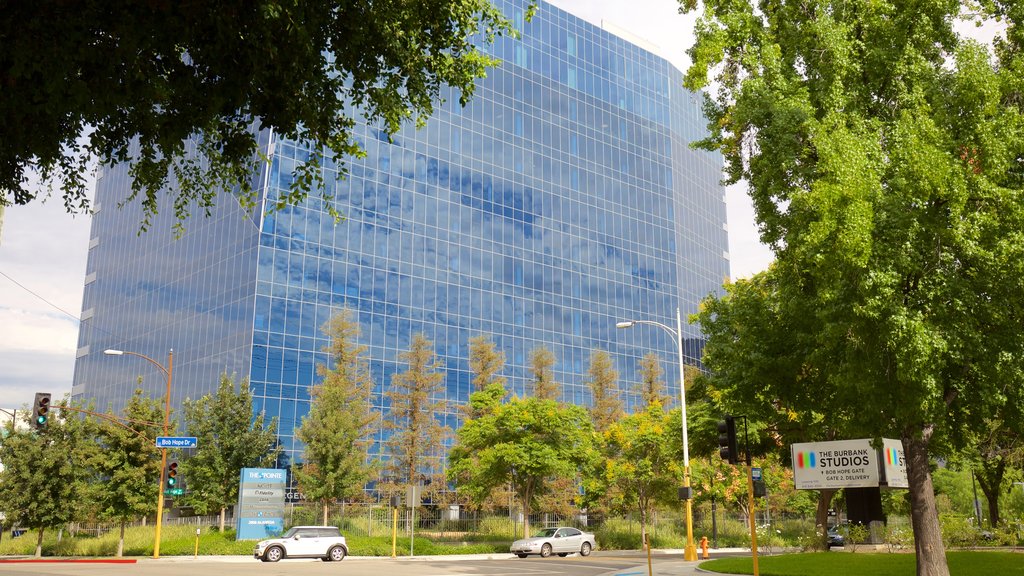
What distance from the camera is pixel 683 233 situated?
103062mm

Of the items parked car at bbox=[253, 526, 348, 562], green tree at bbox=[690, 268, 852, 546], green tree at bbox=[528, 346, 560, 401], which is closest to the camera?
green tree at bbox=[690, 268, 852, 546]

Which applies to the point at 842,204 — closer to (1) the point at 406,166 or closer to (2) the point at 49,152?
(2) the point at 49,152

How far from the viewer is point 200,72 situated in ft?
32.2

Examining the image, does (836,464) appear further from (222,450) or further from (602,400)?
(602,400)

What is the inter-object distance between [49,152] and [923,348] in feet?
47.4

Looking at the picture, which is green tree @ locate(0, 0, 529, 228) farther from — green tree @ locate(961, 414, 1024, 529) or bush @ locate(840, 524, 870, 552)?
green tree @ locate(961, 414, 1024, 529)

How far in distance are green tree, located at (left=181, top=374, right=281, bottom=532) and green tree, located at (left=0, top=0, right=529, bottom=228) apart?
36308 millimetres

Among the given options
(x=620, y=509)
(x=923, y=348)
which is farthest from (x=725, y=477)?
(x=923, y=348)

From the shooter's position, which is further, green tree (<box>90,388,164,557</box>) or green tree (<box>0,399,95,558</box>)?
green tree (<box>0,399,95,558</box>)

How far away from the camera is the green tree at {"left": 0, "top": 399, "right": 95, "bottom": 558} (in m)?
41.0

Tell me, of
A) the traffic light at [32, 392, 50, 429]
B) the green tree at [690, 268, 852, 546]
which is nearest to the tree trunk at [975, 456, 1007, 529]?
the green tree at [690, 268, 852, 546]

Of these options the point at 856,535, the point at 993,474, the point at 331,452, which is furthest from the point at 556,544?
the point at 993,474

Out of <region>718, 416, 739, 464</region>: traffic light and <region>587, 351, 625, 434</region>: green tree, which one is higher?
<region>587, 351, 625, 434</region>: green tree

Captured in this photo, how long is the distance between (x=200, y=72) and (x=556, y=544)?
118 feet
